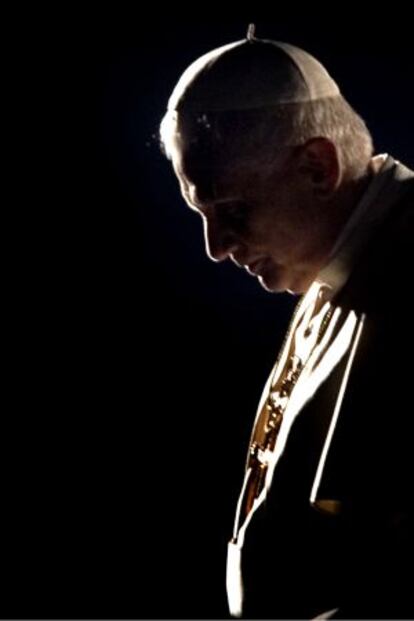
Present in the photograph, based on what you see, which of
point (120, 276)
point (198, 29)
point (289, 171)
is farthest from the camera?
point (120, 276)

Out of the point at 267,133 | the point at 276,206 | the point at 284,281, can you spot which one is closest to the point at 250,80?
the point at 267,133

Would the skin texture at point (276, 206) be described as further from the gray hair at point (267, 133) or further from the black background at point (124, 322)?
the black background at point (124, 322)

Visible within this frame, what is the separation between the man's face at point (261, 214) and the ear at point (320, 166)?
1 cm

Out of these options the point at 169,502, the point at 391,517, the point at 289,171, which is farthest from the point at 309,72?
the point at 169,502

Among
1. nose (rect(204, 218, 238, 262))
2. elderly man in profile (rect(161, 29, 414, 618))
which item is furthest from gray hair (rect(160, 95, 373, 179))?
nose (rect(204, 218, 238, 262))

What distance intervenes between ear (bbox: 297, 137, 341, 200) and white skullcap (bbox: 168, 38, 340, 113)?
0.09m

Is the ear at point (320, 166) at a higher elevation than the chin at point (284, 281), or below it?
higher

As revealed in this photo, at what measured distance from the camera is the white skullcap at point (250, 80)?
1364mm

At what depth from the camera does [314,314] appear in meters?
1.52

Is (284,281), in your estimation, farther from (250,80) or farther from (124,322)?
(124,322)

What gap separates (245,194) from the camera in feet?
4.51

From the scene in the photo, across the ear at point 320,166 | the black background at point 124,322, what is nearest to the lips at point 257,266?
the ear at point 320,166

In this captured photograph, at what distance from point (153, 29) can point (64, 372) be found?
35.9 inches

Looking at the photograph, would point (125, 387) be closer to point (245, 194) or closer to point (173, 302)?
point (173, 302)
